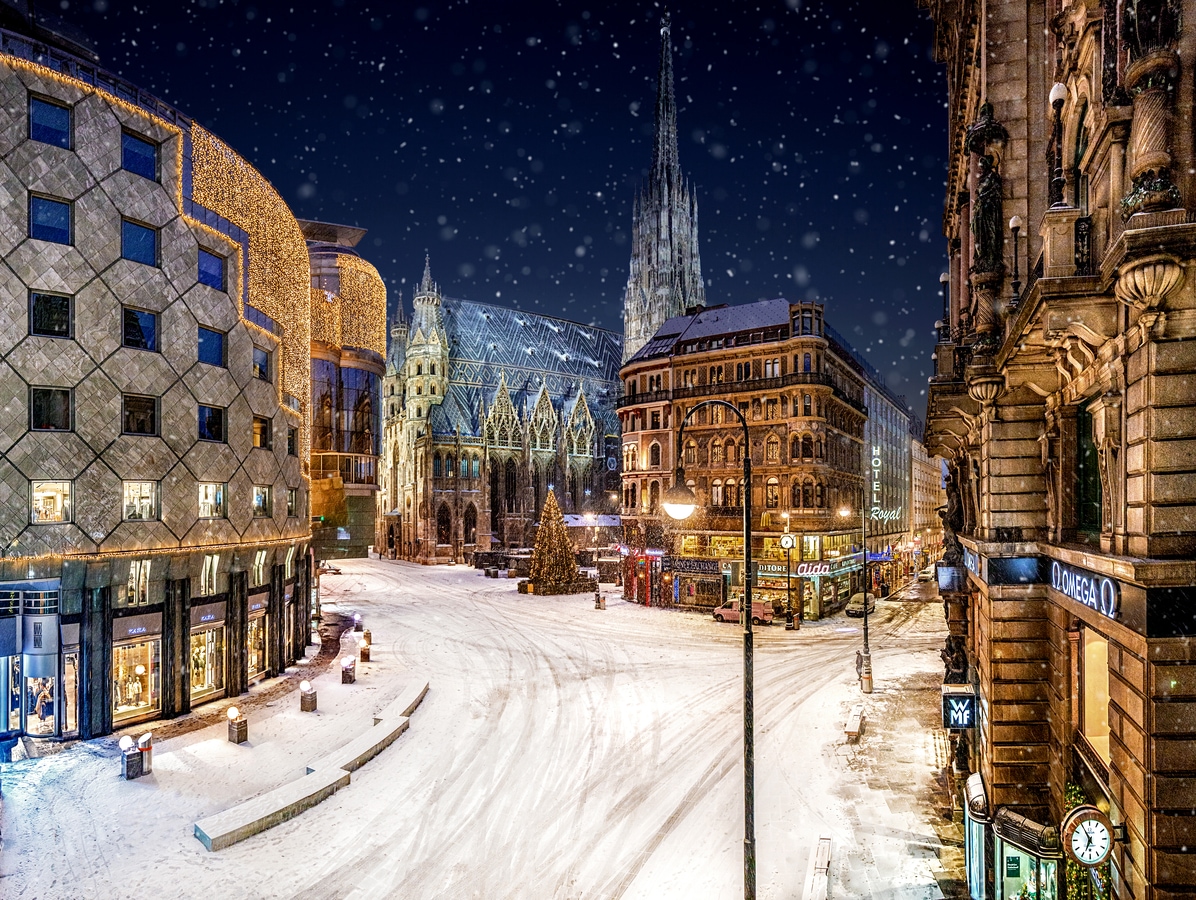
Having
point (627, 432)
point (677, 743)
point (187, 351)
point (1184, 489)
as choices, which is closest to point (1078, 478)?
point (1184, 489)

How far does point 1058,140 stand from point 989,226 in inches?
64.7

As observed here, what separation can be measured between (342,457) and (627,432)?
21859 mm

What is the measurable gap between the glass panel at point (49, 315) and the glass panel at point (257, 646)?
448 inches

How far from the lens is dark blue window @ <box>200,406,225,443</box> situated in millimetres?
24234

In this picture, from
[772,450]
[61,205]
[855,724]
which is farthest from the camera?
[772,450]

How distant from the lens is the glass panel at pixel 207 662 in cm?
2333

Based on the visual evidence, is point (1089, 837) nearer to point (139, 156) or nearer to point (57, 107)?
point (139, 156)

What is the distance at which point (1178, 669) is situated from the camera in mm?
7430

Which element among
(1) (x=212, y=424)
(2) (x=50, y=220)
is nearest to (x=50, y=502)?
(1) (x=212, y=424)

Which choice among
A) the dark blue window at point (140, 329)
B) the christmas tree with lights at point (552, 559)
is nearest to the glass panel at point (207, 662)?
the dark blue window at point (140, 329)

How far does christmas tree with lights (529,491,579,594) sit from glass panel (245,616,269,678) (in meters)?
26.9

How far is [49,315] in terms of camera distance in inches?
800

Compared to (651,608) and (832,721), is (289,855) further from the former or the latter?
(651,608)

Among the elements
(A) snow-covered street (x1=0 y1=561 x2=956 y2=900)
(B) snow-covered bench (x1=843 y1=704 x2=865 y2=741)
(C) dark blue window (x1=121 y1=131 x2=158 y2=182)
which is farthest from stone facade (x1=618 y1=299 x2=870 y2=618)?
(C) dark blue window (x1=121 y1=131 x2=158 y2=182)
